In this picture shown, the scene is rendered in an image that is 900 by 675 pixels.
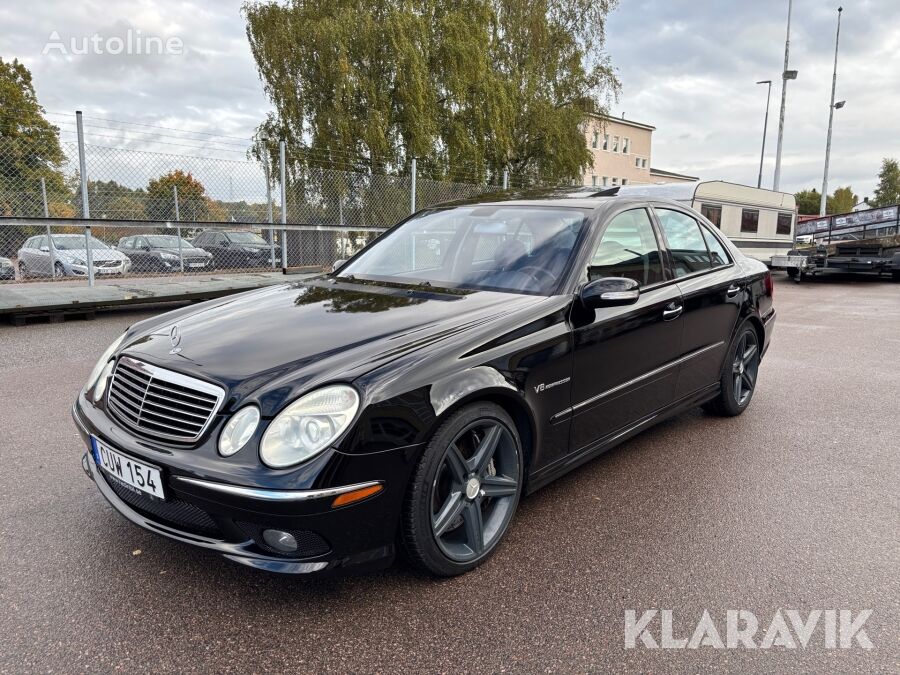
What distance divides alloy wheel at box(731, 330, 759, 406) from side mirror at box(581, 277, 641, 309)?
1.88m

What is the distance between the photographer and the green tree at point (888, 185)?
66.9m

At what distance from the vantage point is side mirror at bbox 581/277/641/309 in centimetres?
283

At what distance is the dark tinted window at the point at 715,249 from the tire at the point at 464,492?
2.35 meters

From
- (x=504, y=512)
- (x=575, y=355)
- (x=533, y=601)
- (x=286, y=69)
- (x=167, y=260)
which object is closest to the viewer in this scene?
(x=533, y=601)

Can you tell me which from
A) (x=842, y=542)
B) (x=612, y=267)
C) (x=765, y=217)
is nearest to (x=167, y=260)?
(x=612, y=267)

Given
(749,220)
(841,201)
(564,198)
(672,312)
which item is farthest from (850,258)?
(841,201)

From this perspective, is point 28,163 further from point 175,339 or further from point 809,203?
point 809,203

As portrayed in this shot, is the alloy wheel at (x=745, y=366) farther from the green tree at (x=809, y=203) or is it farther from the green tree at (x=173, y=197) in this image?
the green tree at (x=809, y=203)

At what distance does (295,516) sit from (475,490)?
0.77 metres

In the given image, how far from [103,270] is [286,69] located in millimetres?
8891

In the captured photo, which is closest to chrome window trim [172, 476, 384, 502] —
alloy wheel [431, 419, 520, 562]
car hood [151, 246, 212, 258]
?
alloy wheel [431, 419, 520, 562]

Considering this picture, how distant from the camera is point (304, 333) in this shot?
8.30 feet

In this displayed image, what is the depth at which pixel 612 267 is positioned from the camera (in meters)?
3.23

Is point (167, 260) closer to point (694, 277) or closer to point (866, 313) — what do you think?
point (694, 277)
